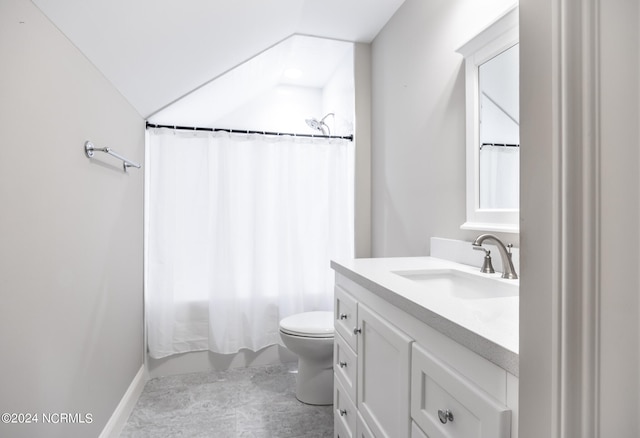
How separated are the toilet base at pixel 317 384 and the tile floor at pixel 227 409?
4 cm

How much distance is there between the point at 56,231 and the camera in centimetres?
117

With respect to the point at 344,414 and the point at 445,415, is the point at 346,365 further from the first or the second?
the point at 445,415

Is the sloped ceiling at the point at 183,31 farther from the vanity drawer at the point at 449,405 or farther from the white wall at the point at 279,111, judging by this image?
the vanity drawer at the point at 449,405

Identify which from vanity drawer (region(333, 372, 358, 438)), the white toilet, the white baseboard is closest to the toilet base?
the white toilet

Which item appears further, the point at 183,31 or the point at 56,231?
the point at 183,31

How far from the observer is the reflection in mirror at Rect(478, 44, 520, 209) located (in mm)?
1283

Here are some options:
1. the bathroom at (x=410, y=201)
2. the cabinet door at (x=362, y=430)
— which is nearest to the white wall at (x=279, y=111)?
the bathroom at (x=410, y=201)

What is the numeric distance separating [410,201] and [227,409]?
158 centimetres

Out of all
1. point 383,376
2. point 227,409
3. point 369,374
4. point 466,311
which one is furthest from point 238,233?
point 466,311

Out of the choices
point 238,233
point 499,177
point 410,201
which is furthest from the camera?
point 238,233

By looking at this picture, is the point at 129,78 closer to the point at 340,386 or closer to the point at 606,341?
the point at 340,386

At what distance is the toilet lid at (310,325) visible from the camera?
1984 mm

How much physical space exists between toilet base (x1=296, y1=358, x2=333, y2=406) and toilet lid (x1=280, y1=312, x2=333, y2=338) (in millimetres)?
214

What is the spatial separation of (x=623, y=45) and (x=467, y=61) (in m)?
1.26
